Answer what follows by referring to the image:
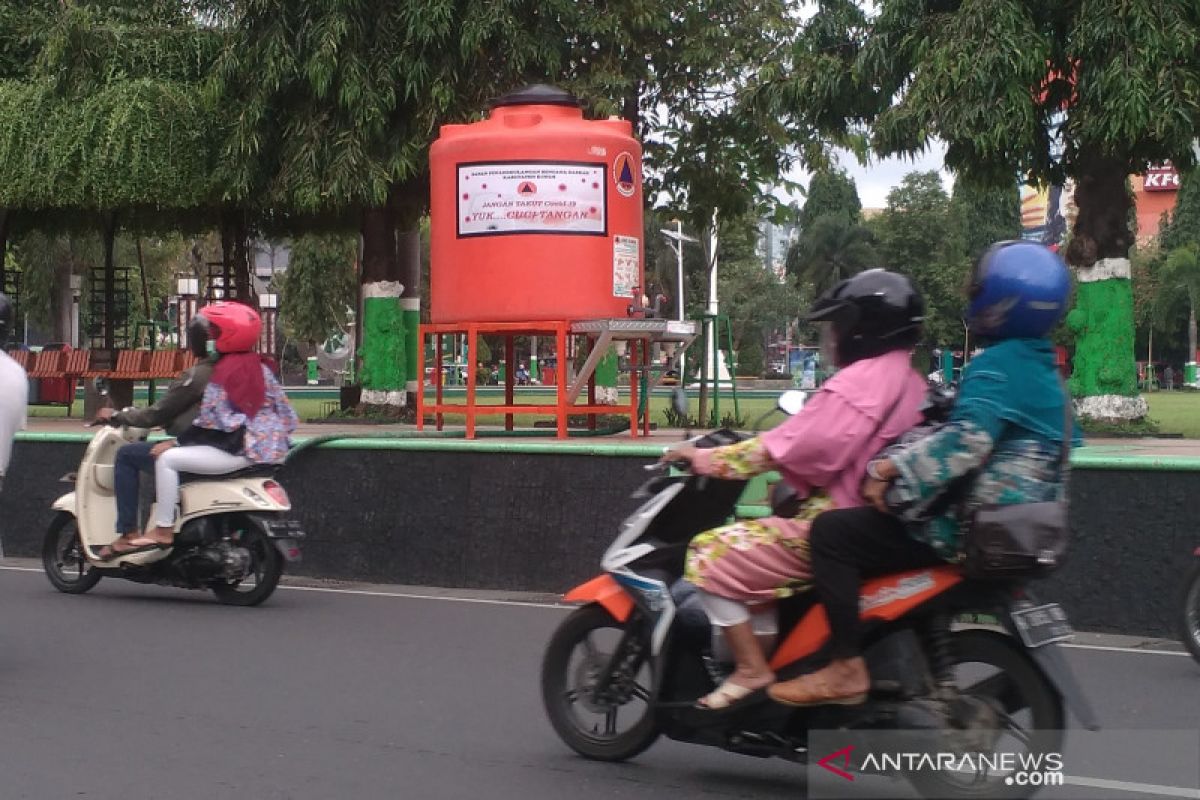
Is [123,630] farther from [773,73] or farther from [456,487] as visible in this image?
[773,73]

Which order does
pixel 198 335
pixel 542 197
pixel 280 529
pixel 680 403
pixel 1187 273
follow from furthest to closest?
pixel 1187 273, pixel 542 197, pixel 198 335, pixel 280 529, pixel 680 403

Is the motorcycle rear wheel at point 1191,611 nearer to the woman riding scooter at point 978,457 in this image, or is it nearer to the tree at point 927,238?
the woman riding scooter at point 978,457

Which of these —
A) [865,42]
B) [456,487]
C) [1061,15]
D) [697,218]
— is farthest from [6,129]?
[456,487]

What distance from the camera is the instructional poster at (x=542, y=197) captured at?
19.9 m

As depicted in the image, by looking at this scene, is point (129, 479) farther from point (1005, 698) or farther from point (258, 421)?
point (1005, 698)

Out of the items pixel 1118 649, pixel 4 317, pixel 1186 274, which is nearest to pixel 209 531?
pixel 4 317

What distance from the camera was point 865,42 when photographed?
23188 millimetres

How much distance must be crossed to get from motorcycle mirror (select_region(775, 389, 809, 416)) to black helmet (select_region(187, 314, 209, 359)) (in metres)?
5.66

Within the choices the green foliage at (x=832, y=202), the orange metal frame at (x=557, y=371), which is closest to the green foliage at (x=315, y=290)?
the orange metal frame at (x=557, y=371)

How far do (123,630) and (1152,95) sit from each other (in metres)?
14.8

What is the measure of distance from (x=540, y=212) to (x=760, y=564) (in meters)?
14.8

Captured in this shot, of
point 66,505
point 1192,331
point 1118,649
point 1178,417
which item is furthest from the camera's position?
point 1192,331

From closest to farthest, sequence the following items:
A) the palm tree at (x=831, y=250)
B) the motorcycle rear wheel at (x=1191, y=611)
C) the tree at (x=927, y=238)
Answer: the motorcycle rear wheel at (x=1191, y=611)
the tree at (x=927, y=238)
the palm tree at (x=831, y=250)

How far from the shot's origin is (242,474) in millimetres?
10508
